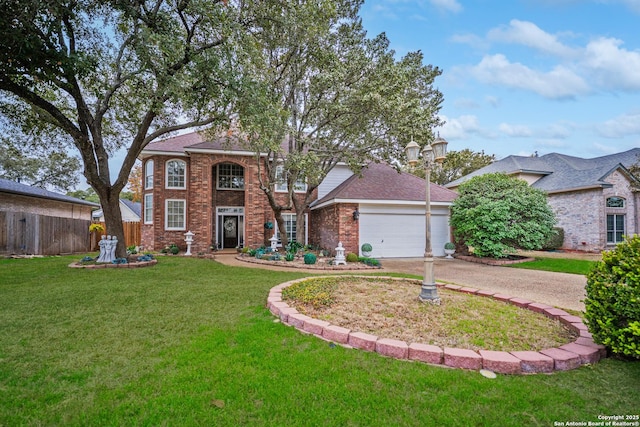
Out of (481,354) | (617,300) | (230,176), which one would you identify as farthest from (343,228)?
(617,300)

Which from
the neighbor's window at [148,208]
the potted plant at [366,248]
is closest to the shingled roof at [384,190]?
the potted plant at [366,248]

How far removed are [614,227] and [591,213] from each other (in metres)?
1.59

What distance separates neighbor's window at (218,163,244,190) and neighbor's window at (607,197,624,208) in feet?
64.1

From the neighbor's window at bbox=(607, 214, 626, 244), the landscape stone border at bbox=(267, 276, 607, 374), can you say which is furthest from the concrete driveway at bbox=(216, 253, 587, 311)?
the neighbor's window at bbox=(607, 214, 626, 244)

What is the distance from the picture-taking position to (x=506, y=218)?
11.3m

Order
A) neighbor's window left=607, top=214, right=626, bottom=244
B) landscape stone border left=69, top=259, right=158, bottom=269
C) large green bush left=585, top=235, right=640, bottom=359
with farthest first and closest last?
neighbor's window left=607, top=214, right=626, bottom=244 < landscape stone border left=69, top=259, right=158, bottom=269 < large green bush left=585, top=235, right=640, bottom=359

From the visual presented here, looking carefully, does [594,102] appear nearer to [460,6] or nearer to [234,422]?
[460,6]

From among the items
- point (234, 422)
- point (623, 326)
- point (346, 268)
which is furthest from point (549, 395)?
point (346, 268)

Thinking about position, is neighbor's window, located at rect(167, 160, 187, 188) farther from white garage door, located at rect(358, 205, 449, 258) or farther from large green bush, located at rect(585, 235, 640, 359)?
large green bush, located at rect(585, 235, 640, 359)

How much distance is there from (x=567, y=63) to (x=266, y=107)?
497 inches

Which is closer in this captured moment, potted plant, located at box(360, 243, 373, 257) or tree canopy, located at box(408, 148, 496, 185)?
potted plant, located at box(360, 243, 373, 257)

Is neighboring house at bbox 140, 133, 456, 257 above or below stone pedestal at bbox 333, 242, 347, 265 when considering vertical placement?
above

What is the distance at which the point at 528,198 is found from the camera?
11500 millimetres

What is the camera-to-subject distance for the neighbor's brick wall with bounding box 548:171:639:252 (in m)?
14.9
